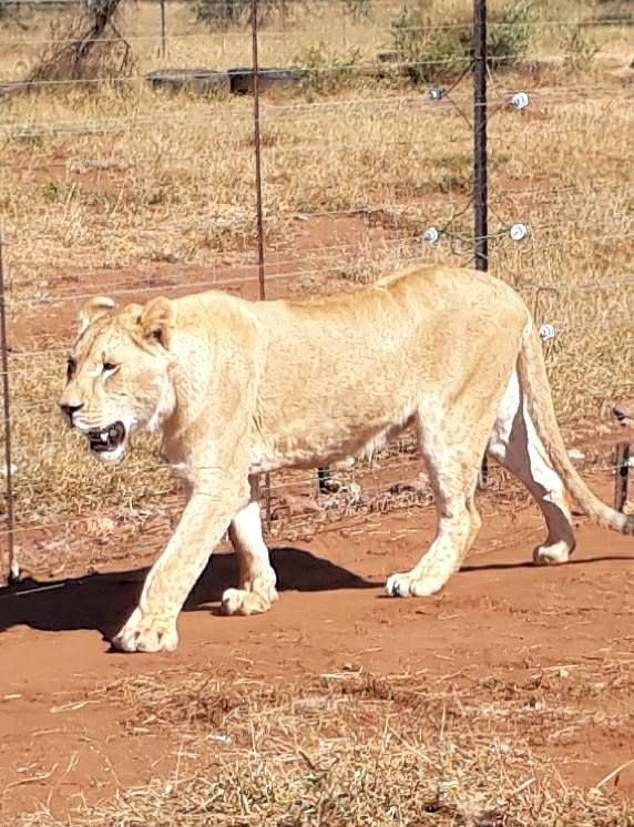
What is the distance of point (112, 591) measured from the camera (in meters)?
7.70

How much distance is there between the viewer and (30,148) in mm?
16906

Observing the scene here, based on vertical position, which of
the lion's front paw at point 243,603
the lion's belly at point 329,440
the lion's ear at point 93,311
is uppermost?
the lion's ear at point 93,311

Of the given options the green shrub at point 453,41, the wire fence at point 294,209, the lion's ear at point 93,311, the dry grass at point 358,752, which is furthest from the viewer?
the green shrub at point 453,41

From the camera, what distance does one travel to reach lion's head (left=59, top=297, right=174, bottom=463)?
664 centimetres

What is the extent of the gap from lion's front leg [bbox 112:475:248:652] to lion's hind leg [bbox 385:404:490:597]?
828 millimetres

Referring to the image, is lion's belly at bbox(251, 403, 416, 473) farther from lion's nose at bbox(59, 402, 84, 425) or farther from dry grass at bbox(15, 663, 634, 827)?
dry grass at bbox(15, 663, 634, 827)

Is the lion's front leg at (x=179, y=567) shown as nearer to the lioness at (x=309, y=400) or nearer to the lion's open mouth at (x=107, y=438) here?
the lioness at (x=309, y=400)

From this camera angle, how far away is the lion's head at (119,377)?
6.64 m

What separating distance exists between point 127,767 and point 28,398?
467 cm

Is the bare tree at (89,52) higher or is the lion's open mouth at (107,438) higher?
the bare tree at (89,52)

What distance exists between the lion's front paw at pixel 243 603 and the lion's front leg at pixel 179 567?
37 centimetres

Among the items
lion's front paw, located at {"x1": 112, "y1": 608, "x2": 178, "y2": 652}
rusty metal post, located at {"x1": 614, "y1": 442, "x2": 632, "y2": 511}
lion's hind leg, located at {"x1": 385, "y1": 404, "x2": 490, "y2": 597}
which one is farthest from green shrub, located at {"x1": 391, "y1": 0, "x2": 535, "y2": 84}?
lion's front paw, located at {"x1": 112, "y1": 608, "x2": 178, "y2": 652}

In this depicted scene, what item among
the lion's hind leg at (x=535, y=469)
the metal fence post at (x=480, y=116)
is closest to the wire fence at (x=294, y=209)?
the metal fence post at (x=480, y=116)

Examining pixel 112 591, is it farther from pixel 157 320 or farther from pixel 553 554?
pixel 553 554
